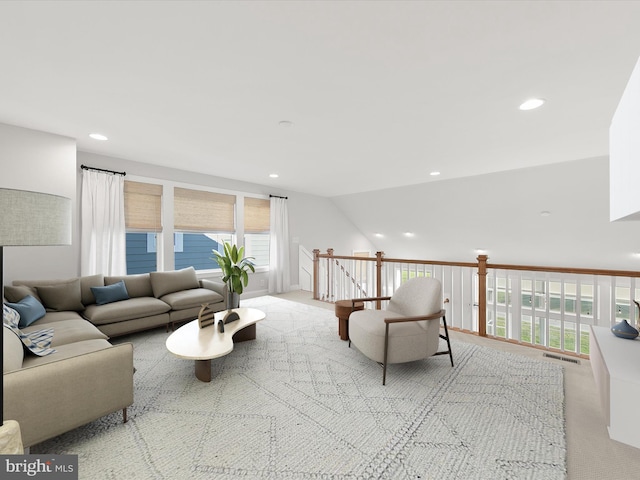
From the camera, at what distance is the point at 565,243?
5.75 meters

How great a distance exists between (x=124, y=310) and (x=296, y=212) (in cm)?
429

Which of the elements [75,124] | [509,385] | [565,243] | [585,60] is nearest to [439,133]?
[585,60]

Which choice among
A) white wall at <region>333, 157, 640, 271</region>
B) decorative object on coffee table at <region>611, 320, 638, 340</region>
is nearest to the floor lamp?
decorative object on coffee table at <region>611, 320, 638, 340</region>

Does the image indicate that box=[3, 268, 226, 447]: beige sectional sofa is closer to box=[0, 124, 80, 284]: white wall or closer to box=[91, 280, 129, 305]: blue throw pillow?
box=[91, 280, 129, 305]: blue throw pillow

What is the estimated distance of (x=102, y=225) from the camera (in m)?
4.01

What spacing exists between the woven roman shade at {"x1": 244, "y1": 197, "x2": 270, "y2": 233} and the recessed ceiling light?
483 centimetres

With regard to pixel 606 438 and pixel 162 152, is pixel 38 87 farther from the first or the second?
pixel 606 438

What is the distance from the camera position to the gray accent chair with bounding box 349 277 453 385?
2461 millimetres

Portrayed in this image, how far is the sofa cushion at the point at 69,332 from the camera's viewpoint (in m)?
2.32

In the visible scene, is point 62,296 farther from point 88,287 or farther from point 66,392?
point 66,392

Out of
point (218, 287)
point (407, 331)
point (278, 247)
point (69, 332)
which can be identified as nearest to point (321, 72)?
point (407, 331)

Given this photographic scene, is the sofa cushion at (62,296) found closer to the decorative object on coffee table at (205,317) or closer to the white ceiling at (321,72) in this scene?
the decorative object on coffee table at (205,317)

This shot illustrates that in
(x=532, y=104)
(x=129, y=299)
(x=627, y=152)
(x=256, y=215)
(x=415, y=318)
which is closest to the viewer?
(x=627, y=152)

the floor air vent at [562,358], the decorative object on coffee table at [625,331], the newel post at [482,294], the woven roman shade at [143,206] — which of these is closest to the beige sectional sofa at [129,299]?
the woven roman shade at [143,206]
